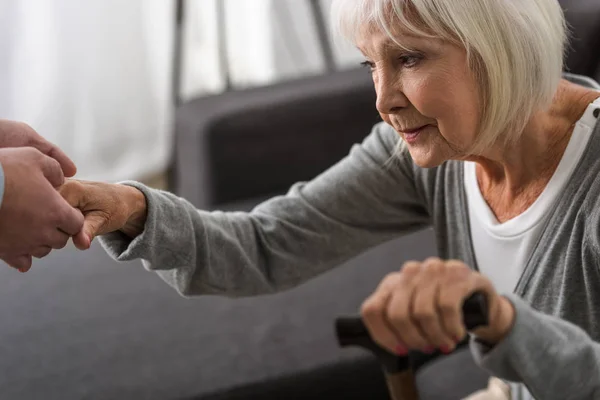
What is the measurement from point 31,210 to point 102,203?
0.11 metres

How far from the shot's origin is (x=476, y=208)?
4.36ft

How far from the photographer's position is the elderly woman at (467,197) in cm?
99

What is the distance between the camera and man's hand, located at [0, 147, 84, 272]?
100cm

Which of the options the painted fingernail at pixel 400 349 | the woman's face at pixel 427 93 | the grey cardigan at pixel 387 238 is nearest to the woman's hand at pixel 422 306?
the painted fingernail at pixel 400 349

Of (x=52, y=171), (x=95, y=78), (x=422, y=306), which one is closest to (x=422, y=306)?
(x=422, y=306)

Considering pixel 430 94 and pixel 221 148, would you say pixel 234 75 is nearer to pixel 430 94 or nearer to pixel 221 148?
pixel 221 148

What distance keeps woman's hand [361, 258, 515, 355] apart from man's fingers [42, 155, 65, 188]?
43 centimetres

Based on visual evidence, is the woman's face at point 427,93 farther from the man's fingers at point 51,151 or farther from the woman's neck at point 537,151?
the man's fingers at point 51,151

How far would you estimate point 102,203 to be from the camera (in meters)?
1.11

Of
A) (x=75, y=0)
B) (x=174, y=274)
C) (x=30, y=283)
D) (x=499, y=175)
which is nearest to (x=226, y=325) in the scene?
(x=30, y=283)

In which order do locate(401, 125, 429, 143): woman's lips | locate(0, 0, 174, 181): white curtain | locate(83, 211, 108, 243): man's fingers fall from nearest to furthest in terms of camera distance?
locate(83, 211, 108, 243): man's fingers → locate(401, 125, 429, 143): woman's lips → locate(0, 0, 174, 181): white curtain

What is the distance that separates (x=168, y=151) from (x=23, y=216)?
8.12ft

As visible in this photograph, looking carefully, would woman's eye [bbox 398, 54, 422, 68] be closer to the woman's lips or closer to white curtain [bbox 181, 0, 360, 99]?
the woman's lips

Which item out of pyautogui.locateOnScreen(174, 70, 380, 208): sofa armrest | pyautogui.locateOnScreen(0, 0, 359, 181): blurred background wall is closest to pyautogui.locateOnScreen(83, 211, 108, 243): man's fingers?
pyautogui.locateOnScreen(174, 70, 380, 208): sofa armrest
